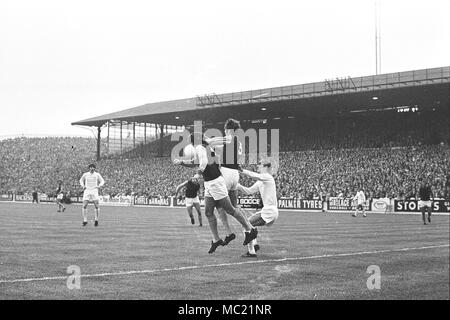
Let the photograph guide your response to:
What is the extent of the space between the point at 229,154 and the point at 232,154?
54mm

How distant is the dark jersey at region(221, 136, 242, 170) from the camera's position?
11.5 m

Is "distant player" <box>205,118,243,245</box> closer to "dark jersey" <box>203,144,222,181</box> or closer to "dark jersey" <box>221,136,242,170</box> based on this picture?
"dark jersey" <box>221,136,242,170</box>

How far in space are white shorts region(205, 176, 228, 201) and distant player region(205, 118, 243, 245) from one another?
315 millimetres

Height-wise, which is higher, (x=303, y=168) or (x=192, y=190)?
(x=303, y=168)

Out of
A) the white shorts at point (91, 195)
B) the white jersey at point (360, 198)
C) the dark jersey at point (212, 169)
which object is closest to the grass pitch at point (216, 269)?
the dark jersey at point (212, 169)

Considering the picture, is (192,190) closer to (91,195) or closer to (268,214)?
(91,195)

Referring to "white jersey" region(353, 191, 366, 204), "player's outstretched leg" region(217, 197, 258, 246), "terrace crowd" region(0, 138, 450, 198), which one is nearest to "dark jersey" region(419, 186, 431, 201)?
"white jersey" region(353, 191, 366, 204)

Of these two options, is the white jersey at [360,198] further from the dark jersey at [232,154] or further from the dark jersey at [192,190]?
the dark jersey at [232,154]

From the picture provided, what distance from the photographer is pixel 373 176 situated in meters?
46.0

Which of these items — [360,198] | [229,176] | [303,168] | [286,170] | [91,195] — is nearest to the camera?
[229,176]

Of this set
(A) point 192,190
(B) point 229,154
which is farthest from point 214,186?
(A) point 192,190

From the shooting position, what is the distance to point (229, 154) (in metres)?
11.6
